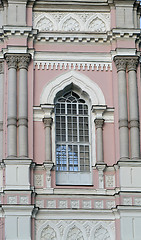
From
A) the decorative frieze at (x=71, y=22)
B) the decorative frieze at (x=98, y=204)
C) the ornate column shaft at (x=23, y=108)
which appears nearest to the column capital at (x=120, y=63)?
the decorative frieze at (x=71, y=22)

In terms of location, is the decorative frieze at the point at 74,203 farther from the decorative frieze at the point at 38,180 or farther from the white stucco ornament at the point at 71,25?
the white stucco ornament at the point at 71,25

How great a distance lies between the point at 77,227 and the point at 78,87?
199 inches

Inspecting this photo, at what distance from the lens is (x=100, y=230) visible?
31156mm


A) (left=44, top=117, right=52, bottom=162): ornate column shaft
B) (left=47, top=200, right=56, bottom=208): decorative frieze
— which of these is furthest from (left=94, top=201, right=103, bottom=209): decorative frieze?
(left=44, top=117, right=52, bottom=162): ornate column shaft

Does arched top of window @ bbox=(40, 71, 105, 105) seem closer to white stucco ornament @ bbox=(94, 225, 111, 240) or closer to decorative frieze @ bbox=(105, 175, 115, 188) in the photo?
decorative frieze @ bbox=(105, 175, 115, 188)

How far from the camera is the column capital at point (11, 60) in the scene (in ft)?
108

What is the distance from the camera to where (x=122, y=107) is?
32438 millimetres

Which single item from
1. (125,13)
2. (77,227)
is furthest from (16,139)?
(125,13)

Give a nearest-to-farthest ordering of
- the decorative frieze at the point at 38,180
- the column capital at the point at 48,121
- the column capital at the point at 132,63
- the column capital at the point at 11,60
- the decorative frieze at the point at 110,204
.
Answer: the decorative frieze at the point at 110,204 → the decorative frieze at the point at 38,180 → the column capital at the point at 48,121 → the column capital at the point at 11,60 → the column capital at the point at 132,63

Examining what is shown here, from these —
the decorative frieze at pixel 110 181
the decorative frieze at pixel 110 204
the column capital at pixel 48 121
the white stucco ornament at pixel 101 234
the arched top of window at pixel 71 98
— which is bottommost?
the white stucco ornament at pixel 101 234

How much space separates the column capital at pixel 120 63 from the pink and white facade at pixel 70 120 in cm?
3

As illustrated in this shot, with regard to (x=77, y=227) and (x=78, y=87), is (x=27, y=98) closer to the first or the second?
(x=78, y=87)

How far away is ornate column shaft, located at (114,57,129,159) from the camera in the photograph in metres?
31.9

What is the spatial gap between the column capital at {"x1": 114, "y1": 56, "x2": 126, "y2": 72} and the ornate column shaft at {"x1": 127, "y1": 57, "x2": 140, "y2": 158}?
154 mm
